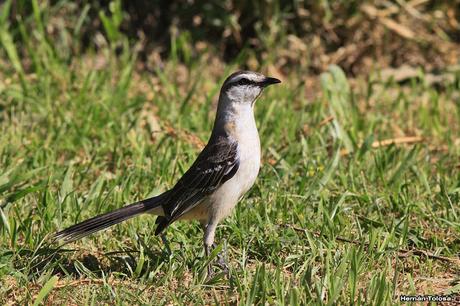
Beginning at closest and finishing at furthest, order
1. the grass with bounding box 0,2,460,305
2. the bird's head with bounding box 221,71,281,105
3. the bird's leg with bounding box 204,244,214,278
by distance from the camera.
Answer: the grass with bounding box 0,2,460,305, the bird's leg with bounding box 204,244,214,278, the bird's head with bounding box 221,71,281,105

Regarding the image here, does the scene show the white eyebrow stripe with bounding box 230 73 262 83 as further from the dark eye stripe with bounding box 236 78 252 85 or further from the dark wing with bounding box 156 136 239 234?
the dark wing with bounding box 156 136 239 234

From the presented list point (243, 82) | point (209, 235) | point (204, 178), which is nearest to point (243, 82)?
point (243, 82)

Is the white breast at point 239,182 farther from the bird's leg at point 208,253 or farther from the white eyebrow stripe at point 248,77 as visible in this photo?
the white eyebrow stripe at point 248,77

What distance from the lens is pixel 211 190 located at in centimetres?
558

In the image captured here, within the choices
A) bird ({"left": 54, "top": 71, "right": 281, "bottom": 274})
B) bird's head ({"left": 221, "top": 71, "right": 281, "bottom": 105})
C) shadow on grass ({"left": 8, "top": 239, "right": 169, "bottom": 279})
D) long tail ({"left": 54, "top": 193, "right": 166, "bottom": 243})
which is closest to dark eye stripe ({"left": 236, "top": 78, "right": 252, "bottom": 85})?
bird's head ({"left": 221, "top": 71, "right": 281, "bottom": 105})

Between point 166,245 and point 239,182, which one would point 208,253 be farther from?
point 239,182

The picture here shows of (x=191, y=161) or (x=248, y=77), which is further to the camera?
(x=191, y=161)

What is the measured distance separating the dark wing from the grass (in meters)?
0.33

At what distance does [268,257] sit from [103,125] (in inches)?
113

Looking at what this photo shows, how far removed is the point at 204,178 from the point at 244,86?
73 centimetres

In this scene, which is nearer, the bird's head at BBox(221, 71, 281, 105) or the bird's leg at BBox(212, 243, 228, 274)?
the bird's leg at BBox(212, 243, 228, 274)

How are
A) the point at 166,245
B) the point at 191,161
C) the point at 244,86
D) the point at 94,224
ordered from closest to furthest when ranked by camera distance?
1. the point at 94,224
2. the point at 166,245
3. the point at 244,86
4. the point at 191,161

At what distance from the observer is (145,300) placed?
197 inches

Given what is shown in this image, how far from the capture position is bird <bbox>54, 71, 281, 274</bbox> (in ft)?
17.8
